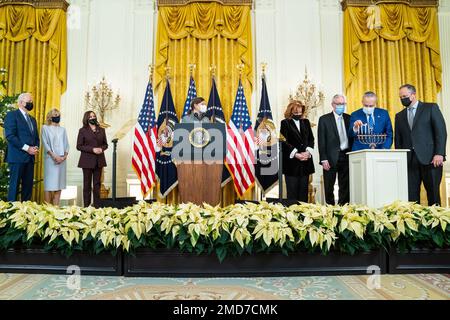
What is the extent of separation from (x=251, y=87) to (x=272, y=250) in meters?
4.14

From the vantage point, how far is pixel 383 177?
126 inches

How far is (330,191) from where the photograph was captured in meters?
4.02

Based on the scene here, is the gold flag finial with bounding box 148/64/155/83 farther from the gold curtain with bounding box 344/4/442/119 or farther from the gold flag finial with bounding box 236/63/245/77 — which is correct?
the gold curtain with bounding box 344/4/442/119

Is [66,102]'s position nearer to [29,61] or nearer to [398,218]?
[29,61]

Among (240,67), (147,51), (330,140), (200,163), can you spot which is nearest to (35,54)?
(147,51)

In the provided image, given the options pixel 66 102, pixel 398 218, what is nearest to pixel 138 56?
pixel 66 102

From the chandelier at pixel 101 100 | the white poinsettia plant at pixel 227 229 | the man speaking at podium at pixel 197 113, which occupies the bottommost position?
the white poinsettia plant at pixel 227 229

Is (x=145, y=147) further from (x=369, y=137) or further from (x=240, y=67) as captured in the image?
(x=369, y=137)

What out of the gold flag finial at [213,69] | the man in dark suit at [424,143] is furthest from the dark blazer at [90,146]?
the man in dark suit at [424,143]

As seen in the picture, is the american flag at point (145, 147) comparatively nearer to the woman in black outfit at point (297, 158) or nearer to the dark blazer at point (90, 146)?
the dark blazer at point (90, 146)

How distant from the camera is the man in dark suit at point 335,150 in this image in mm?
3973

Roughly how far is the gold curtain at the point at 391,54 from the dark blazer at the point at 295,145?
91.1 inches

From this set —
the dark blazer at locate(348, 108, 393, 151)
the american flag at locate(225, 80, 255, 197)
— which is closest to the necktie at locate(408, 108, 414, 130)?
the dark blazer at locate(348, 108, 393, 151)

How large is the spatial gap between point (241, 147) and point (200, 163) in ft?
4.17
